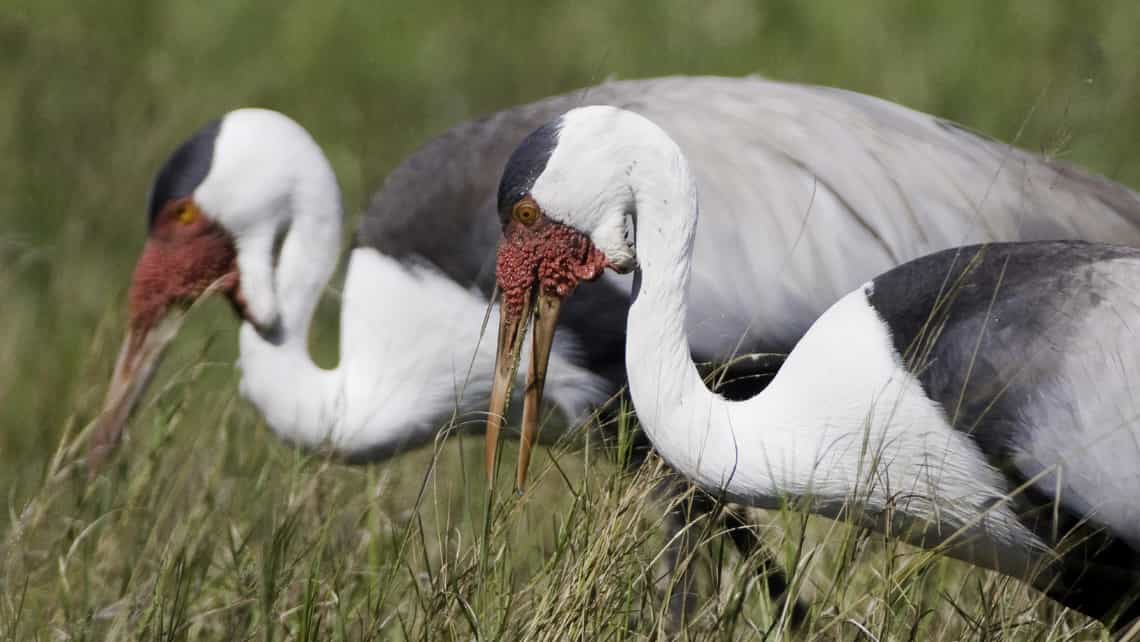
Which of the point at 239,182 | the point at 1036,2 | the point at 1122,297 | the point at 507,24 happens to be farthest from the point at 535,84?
Result: the point at 1122,297

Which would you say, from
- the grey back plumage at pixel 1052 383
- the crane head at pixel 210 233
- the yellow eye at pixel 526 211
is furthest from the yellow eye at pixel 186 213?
the grey back plumage at pixel 1052 383

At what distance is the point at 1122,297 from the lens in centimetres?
360

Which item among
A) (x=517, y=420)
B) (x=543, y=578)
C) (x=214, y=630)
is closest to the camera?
(x=543, y=578)

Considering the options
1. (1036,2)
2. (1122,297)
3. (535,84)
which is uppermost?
(1122,297)

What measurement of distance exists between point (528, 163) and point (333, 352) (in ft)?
11.5

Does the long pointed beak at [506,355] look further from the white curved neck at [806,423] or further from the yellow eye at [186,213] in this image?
the yellow eye at [186,213]

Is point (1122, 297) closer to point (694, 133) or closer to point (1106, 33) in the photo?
point (694, 133)

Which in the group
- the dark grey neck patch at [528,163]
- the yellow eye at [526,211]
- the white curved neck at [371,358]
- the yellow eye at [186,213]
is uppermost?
the dark grey neck patch at [528,163]

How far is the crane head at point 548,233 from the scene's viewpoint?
375 cm

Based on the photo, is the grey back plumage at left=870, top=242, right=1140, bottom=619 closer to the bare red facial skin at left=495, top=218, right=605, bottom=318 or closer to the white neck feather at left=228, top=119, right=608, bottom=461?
the bare red facial skin at left=495, top=218, right=605, bottom=318

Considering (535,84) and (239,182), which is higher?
(239,182)

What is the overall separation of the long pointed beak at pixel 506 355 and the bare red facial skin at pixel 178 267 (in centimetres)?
140

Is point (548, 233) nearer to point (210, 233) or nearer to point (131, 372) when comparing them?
point (210, 233)

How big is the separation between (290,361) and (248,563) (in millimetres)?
1061
